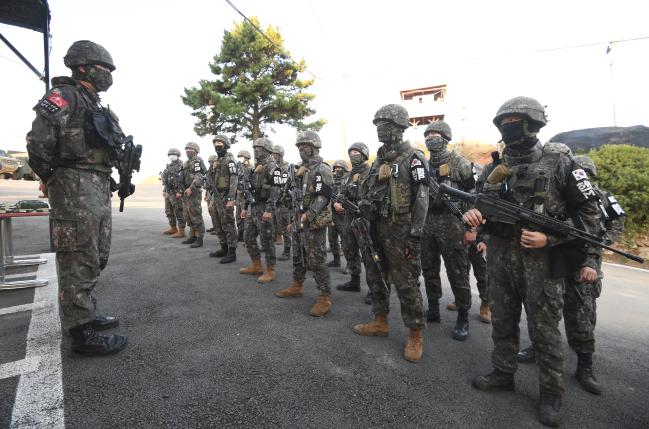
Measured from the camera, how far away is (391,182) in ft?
10.1

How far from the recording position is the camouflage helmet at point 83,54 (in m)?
2.78

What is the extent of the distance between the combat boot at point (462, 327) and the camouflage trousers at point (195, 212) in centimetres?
623

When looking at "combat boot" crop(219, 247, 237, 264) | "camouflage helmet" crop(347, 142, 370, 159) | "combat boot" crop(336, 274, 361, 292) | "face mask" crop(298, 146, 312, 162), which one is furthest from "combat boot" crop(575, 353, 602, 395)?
"combat boot" crop(219, 247, 237, 264)

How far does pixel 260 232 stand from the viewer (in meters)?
5.40

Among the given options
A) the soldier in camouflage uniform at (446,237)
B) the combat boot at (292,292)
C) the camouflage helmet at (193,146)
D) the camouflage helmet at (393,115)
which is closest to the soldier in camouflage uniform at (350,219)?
the combat boot at (292,292)

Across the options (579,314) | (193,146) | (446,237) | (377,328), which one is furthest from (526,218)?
(193,146)

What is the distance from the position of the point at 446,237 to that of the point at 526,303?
4.72ft

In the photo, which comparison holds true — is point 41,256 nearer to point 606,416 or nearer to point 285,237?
point 285,237

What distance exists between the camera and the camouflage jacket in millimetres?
2568

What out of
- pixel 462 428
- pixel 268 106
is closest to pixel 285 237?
pixel 462 428

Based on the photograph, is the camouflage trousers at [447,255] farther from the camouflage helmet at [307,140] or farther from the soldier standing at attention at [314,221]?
the camouflage helmet at [307,140]

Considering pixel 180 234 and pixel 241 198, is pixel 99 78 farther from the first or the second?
pixel 180 234

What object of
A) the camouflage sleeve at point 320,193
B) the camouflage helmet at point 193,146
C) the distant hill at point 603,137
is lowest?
the camouflage sleeve at point 320,193

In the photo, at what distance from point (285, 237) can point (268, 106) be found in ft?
50.1
